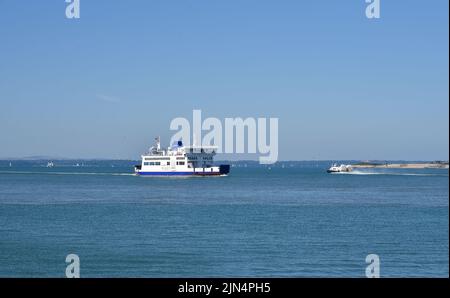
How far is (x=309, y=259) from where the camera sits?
90.5 feet

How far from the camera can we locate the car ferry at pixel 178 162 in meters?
126

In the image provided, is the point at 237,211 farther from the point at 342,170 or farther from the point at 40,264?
the point at 342,170

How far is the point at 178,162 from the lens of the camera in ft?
416

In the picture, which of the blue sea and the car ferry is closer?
the blue sea

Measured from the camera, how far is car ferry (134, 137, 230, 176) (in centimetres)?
12619

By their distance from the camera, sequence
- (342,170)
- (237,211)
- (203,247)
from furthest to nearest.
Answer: (342,170), (237,211), (203,247)

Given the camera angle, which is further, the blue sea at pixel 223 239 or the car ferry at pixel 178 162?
the car ferry at pixel 178 162

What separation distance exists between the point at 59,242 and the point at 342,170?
529ft

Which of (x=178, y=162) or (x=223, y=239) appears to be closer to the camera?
(x=223, y=239)
